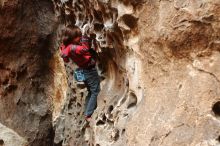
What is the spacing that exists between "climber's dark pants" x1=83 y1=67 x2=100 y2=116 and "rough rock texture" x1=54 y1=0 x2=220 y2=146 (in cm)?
49

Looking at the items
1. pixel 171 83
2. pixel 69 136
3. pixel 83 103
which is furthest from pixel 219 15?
pixel 69 136

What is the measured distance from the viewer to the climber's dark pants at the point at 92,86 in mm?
4875

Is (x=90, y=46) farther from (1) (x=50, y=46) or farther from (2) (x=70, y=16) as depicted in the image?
(1) (x=50, y=46)

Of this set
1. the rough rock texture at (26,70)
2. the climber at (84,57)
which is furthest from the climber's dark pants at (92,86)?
the rough rock texture at (26,70)

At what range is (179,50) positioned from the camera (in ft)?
11.1

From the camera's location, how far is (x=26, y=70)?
Answer: 620cm

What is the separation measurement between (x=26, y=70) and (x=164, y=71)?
3111mm

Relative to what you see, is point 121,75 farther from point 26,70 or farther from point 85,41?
point 26,70

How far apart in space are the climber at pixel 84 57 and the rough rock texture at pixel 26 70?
51.6 inches

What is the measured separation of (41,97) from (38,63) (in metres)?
0.48

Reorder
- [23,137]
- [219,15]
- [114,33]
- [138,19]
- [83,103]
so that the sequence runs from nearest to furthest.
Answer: [219,15], [138,19], [114,33], [83,103], [23,137]

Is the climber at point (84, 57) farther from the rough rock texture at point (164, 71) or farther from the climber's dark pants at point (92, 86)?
the rough rock texture at point (164, 71)

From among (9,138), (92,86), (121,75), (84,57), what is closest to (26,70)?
(9,138)

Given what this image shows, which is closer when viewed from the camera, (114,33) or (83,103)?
(114,33)
